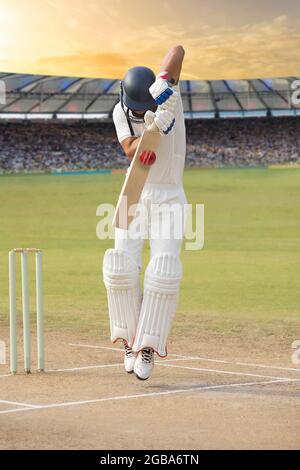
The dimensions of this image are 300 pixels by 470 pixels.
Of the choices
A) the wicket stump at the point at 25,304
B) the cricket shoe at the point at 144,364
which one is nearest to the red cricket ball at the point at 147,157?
the wicket stump at the point at 25,304

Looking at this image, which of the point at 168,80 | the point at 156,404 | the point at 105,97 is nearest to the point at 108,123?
the point at 105,97

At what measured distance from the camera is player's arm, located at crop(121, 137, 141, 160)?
7.84 metres

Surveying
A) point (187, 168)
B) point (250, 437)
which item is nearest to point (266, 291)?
point (250, 437)

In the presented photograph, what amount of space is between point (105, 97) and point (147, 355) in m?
58.6

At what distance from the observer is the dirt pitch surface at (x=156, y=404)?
5.97 metres

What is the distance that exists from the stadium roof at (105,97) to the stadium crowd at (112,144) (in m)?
1.44

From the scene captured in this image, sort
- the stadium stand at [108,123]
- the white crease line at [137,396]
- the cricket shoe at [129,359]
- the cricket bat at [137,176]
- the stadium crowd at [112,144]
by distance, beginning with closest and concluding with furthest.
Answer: the white crease line at [137,396]
the cricket bat at [137,176]
the cricket shoe at [129,359]
the stadium crowd at [112,144]
the stadium stand at [108,123]

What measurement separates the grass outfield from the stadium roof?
501 inches

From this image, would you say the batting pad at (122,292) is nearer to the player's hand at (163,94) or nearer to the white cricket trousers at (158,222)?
the white cricket trousers at (158,222)

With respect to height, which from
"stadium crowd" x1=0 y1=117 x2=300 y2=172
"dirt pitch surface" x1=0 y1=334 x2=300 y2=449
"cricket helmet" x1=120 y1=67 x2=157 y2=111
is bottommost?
"dirt pitch surface" x1=0 y1=334 x2=300 y2=449

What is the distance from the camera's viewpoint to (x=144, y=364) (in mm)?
7926

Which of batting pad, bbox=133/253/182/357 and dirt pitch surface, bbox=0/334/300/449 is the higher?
batting pad, bbox=133/253/182/357

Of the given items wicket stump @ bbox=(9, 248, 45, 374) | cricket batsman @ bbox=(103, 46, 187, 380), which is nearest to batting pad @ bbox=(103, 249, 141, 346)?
cricket batsman @ bbox=(103, 46, 187, 380)

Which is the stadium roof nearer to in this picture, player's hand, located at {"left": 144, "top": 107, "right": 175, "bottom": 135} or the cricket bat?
the cricket bat
